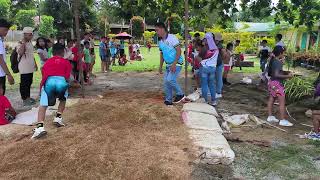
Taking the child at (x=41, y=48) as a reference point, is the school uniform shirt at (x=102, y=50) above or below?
below

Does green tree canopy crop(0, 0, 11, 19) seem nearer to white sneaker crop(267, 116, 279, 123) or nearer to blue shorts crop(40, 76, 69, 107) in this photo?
blue shorts crop(40, 76, 69, 107)

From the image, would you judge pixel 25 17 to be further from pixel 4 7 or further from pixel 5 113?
pixel 5 113

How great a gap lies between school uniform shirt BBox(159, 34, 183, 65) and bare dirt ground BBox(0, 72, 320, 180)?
0.96 metres

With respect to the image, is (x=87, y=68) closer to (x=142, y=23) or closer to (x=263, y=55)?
(x=263, y=55)

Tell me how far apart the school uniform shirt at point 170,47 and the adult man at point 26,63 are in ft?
9.43

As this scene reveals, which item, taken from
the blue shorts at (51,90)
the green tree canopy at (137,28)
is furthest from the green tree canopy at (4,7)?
the blue shorts at (51,90)

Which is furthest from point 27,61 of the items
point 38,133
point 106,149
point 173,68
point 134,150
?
point 134,150

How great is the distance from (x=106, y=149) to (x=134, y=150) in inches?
14.3

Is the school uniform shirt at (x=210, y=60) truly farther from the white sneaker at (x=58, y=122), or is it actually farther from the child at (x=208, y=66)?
the white sneaker at (x=58, y=122)

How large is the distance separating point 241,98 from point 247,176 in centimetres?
554

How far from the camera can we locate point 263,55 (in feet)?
45.0

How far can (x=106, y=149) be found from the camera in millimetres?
5137

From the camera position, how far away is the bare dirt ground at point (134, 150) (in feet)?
15.2

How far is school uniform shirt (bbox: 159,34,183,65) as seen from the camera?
304 inches
